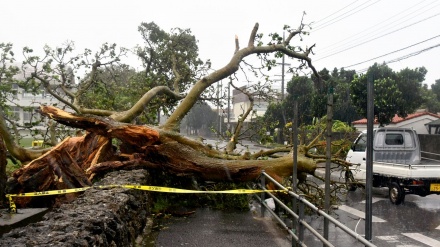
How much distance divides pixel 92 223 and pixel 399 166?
8464mm

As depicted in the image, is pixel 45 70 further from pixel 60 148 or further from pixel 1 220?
pixel 1 220

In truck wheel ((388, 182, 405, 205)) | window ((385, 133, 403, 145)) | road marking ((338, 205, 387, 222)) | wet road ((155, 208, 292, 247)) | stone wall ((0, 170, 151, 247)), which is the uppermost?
window ((385, 133, 403, 145))

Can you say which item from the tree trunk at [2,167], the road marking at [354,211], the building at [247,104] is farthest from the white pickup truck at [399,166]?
the tree trunk at [2,167]

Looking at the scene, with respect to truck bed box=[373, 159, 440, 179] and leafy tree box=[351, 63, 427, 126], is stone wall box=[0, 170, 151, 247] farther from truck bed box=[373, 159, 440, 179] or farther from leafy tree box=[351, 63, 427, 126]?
leafy tree box=[351, 63, 427, 126]

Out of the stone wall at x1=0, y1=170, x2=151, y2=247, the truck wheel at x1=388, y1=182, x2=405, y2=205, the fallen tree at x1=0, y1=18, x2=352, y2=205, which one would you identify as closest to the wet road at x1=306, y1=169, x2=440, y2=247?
the truck wheel at x1=388, y1=182, x2=405, y2=205

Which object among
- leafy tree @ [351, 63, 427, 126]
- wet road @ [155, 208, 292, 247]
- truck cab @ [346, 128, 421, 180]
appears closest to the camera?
wet road @ [155, 208, 292, 247]

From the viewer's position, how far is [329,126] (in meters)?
4.83

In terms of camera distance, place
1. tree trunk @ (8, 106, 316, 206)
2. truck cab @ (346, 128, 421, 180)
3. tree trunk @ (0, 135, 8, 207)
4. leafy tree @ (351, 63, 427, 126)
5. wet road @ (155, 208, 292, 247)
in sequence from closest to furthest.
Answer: wet road @ (155, 208, 292, 247)
tree trunk @ (0, 135, 8, 207)
tree trunk @ (8, 106, 316, 206)
truck cab @ (346, 128, 421, 180)
leafy tree @ (351, 63, 427, 126)

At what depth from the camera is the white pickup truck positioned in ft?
32.7

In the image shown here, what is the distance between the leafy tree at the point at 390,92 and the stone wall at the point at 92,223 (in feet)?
53.5

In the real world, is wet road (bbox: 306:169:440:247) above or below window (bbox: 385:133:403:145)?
below

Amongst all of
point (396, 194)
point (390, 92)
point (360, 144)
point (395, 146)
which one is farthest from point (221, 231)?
point (390, 92)

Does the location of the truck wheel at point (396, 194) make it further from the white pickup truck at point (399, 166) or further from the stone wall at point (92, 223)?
the stone wall at point (92, 223)

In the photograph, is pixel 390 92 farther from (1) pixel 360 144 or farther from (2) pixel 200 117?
(2) pixel 200 117
